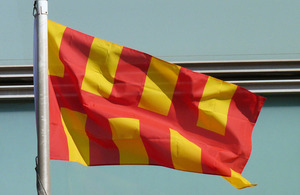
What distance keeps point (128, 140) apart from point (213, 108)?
2.28ft

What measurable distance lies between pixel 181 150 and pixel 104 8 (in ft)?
6.21

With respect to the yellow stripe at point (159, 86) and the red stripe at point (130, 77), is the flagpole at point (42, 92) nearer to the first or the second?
the red stripe at point (130, 77)

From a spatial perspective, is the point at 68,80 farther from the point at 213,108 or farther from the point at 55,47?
the point at 213,108

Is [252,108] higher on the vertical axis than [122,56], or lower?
lower

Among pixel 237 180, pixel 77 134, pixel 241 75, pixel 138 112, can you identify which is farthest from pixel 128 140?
pixel 241 75

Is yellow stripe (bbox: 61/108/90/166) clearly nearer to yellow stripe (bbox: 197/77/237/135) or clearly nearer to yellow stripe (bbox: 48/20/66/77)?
yellow stripe (bbox: 48/20/66/77)

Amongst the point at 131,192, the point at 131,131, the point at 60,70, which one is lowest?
the point at 131,192

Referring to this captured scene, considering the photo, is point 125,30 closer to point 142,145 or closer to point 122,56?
point 122,56

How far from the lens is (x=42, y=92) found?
3.78m

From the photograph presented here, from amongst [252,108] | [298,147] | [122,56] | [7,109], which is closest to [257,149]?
[298,147]

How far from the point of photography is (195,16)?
5422mm

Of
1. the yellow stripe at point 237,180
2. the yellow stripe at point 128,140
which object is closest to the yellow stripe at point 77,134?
the yellow stripe at point 128,140

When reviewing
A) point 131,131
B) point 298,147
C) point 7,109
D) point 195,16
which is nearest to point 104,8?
point 195,16

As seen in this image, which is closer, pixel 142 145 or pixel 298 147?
pixel 142 145
